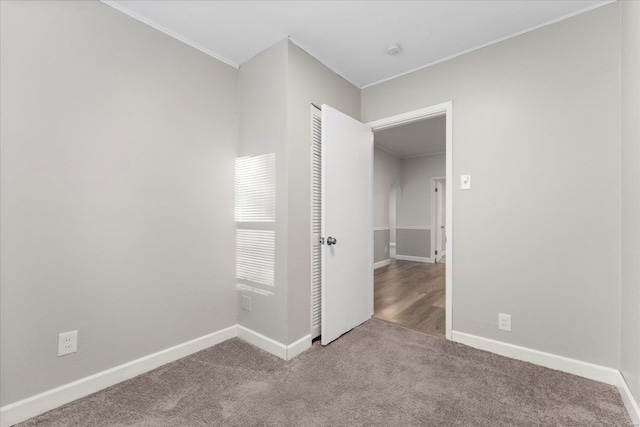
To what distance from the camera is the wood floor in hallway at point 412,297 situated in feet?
9.17

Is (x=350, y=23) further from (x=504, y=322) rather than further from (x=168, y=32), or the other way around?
(x=504, y=322)

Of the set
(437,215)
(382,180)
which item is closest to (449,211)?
(382,180)

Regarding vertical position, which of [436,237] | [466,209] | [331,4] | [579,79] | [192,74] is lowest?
[436,237]

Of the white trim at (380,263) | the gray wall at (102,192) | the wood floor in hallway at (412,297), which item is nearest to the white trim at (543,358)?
the wood floor in hallway at (412,297)

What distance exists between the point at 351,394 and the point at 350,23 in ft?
8.22

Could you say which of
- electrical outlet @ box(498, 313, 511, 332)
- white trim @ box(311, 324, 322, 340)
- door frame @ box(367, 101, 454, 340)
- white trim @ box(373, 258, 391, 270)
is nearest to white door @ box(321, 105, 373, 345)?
white trim @ box(311, 324, 322, 340)

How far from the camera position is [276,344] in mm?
2135

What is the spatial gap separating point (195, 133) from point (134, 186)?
0.62 meters

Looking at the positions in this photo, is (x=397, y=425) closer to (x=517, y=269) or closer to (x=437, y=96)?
(x=517, y=269)

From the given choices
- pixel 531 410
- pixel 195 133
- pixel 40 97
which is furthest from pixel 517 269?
pixel 40 97

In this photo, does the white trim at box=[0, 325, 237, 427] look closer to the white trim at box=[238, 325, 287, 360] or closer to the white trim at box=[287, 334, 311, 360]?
the white trim at box=[238, 325, 287, 360]

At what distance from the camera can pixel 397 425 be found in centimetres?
141

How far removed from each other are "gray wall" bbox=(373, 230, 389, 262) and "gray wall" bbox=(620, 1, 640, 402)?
4.10m

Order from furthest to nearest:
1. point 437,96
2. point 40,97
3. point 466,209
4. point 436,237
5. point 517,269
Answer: point 436,237 → point 437,96 → point 466,209 → point 517,269 → point 40,97
